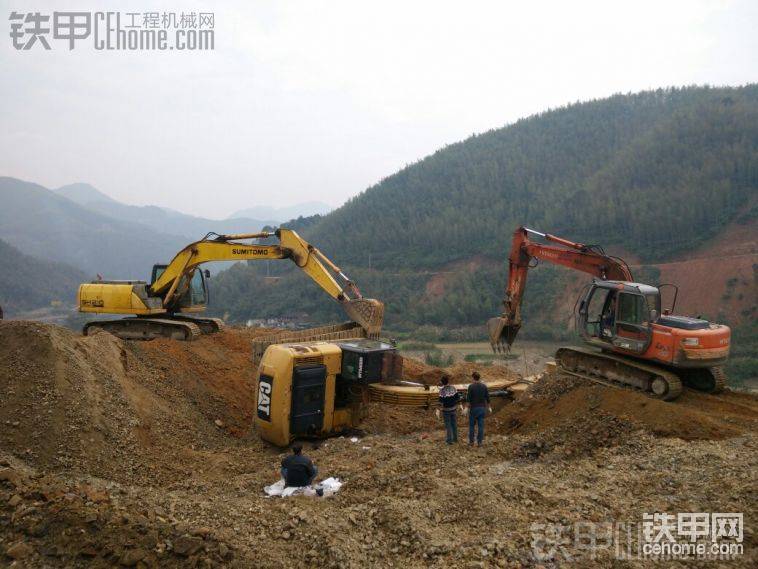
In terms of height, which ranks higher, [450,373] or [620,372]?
[620,372]

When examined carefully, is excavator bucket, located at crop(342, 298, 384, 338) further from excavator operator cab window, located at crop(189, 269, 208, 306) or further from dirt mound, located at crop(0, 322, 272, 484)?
excavator operator cab window, located at crop(189, 269, 208, 306)

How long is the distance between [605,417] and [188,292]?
11198mm

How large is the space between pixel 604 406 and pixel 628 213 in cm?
4831

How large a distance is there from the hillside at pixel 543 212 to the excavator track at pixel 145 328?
27249mm

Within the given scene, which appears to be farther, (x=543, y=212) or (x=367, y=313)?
(x=543, y=212)

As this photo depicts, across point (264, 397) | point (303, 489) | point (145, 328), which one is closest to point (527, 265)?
point (264, 397)

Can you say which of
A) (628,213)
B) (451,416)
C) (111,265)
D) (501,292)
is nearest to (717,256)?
(628,213)

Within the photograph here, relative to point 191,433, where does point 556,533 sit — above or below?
above

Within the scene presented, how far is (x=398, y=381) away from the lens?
960cm

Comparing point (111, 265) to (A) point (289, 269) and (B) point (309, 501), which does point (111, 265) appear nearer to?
(A) point (289, 269)

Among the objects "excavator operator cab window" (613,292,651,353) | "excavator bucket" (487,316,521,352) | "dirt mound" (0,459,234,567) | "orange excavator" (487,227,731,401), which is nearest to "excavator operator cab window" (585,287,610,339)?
"orange excavator" (487,227,731,401)

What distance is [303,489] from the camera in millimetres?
6254

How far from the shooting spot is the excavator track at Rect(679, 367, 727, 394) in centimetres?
938

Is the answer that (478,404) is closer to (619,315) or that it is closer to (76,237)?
(619,315)
